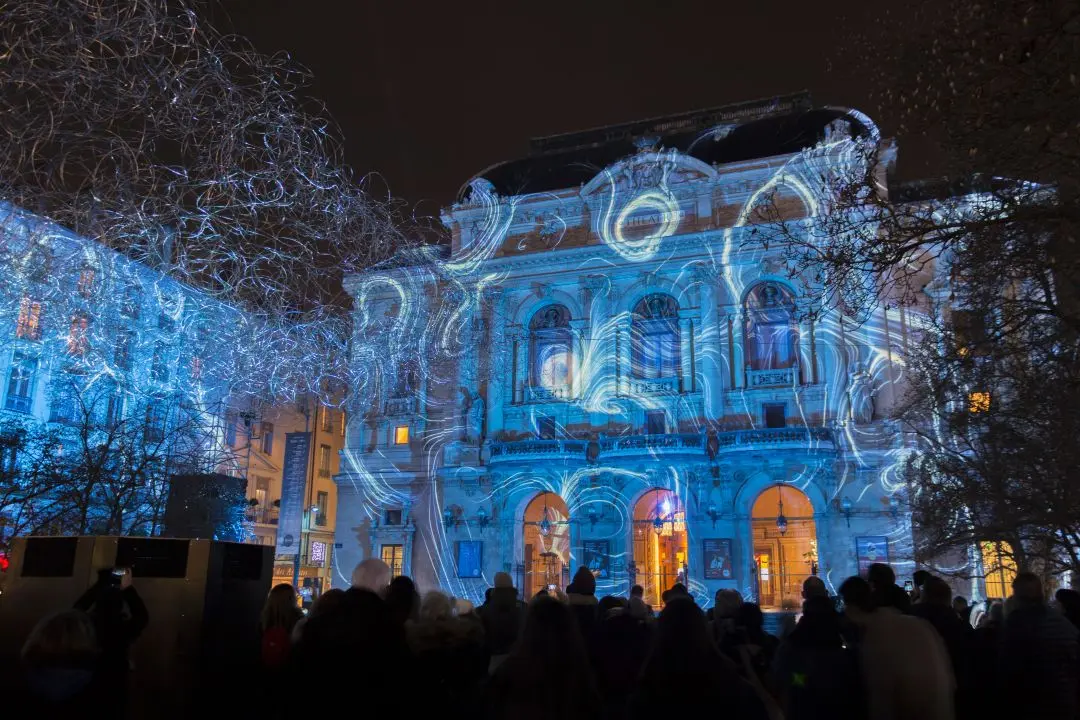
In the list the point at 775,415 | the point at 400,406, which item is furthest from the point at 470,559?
the point at 775,415

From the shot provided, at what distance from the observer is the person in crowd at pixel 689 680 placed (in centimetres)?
448

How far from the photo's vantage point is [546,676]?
483 centimetres

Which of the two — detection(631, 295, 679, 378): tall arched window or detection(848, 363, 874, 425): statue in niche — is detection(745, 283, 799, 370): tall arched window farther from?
detection(631, 295, 679, 378): tall arched window

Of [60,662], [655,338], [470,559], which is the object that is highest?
[655,338]

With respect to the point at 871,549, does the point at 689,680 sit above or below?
below

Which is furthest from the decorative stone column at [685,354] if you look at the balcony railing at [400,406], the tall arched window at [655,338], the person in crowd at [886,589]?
the person in crowd at [886,589]

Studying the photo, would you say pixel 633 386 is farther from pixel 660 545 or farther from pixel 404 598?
pixel 404 598

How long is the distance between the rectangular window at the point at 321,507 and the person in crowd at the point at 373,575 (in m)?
52.8

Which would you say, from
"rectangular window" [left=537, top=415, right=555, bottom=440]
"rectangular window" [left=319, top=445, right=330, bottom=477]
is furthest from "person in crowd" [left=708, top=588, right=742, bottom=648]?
"rectangular window" [left=319, top=445, right=330, bottom=477]

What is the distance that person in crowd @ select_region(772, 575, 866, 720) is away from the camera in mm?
5770

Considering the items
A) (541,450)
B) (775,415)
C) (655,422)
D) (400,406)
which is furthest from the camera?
(400,406)

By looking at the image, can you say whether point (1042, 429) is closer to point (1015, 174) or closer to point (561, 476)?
point (1015, 174)

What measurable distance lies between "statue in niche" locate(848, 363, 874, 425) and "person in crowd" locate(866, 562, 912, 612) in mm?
27798

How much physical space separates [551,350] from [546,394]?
2096mm
